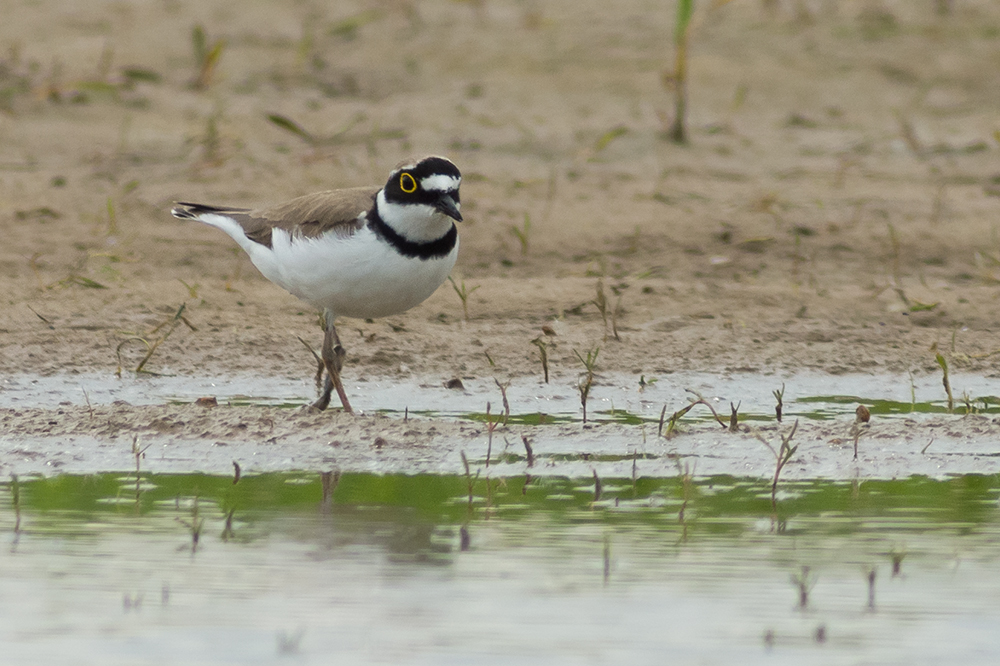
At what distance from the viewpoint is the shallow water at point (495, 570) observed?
3969 mm

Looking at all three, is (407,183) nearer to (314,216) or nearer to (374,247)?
(374,247)

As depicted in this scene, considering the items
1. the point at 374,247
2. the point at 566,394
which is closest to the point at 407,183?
the point at 374,247

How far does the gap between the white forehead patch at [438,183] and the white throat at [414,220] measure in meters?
0.08

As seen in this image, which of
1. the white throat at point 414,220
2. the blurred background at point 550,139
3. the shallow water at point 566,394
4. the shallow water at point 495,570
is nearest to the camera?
the shallow water at point 495,570

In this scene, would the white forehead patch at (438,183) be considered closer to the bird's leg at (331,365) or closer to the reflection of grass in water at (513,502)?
the bird's leg at (331,365)

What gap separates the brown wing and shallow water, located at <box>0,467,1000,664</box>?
128cm

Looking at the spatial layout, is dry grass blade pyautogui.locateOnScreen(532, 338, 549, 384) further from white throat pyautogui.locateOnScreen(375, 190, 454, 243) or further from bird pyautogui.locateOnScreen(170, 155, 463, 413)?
white throat pyautogui.locateOnScreen(375, 190, 454, 243)

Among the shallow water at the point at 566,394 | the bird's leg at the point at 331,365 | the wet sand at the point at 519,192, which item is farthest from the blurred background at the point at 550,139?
the bird's leg at the point at 331,365

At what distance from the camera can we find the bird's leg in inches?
272

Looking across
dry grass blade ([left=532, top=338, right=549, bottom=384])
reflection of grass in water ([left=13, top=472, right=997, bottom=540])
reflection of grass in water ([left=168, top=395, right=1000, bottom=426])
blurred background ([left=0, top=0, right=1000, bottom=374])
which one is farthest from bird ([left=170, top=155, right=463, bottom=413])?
blurred background ([left=0, top=0, right=1000, bottom=374])

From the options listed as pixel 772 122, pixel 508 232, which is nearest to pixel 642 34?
pixel 772 122

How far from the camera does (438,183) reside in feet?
21.4

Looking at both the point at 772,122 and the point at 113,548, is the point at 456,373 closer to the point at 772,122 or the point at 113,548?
the point at 113,548

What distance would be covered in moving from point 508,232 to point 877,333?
267 cm
